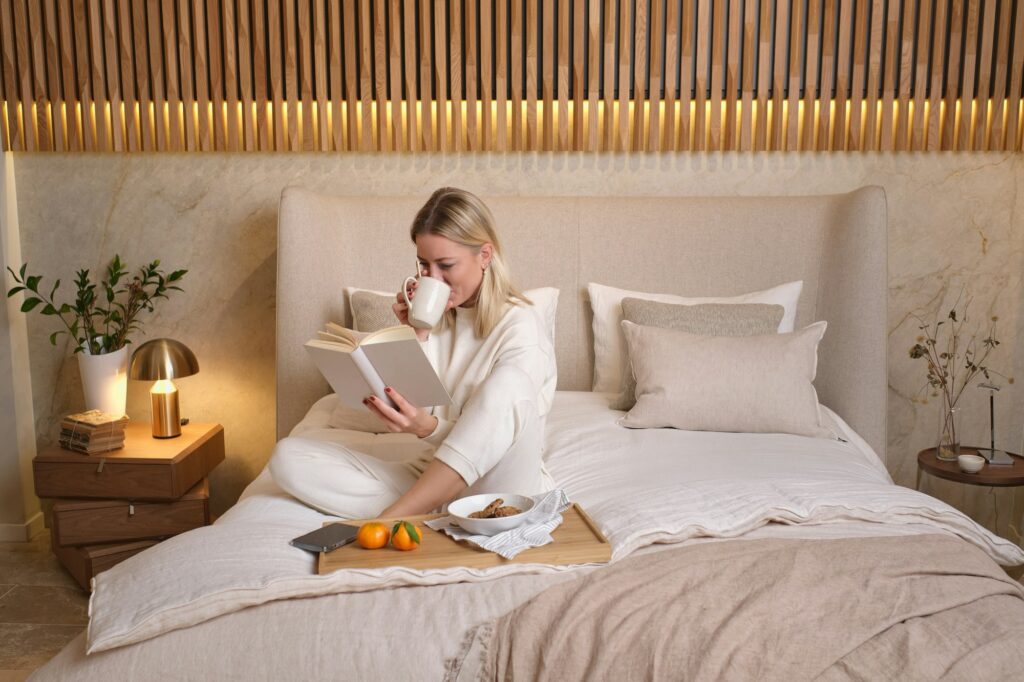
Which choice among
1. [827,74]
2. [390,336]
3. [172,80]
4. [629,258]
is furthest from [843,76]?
[172,80]

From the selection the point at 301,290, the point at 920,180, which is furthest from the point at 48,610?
the point at 920,180

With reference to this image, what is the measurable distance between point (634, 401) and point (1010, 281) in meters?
1.63

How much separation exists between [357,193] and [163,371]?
0.98 m

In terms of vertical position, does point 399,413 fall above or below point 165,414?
above

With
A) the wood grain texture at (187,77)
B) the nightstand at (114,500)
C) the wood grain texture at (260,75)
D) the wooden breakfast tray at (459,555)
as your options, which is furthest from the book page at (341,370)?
the wood grain texture at (187,77)

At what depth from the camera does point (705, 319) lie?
2805 millimetres

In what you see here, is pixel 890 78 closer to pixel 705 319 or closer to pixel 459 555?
pixel 705 319

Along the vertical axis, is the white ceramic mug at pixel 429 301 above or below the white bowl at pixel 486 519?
above

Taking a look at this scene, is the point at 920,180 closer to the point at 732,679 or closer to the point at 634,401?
the point at 634,401

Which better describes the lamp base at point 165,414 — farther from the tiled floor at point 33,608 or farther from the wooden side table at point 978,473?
the wooden side table at point 978,473

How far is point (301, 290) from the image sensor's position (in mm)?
2994

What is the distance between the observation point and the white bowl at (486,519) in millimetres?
1719

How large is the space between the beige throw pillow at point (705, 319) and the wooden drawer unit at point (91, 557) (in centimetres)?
175

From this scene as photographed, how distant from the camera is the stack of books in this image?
9.46ft
